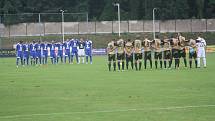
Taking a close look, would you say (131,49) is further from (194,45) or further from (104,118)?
(104,118)

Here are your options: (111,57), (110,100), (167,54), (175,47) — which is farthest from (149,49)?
(110,100)

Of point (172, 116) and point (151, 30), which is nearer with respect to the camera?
point (172, 116)

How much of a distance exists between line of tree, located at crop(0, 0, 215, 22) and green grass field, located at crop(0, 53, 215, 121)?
73.7 meters

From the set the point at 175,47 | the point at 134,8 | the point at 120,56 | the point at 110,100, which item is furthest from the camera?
the point at 134,8

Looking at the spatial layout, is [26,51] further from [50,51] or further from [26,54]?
[50,51]

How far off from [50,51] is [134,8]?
176 ft

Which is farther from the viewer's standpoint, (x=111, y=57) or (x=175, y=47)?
(x=175, y=47)

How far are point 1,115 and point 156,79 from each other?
13793 millimetres

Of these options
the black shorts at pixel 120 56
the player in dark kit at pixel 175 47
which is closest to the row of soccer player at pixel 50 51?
the black shorts at pixel 120 56

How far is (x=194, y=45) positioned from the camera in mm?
39656

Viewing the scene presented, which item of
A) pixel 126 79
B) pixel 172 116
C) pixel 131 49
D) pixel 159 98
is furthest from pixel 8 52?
pixel 172 116

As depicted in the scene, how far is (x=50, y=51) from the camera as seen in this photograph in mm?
53656

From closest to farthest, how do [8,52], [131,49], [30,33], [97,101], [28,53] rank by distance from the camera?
1. [97,101]
2. [131,49]
3. [28,53]
4. [8,52]
5. [30,33]

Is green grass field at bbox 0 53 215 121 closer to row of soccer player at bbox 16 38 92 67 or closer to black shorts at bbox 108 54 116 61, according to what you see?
black shorts at bbox 108 54 116 61
